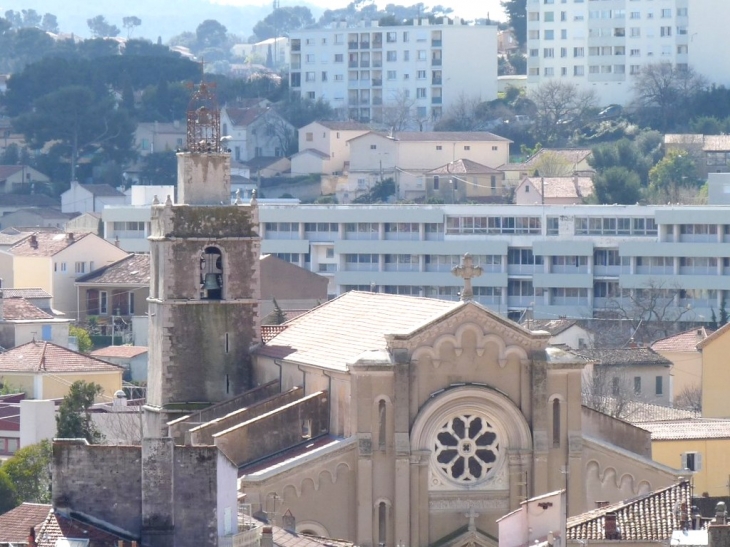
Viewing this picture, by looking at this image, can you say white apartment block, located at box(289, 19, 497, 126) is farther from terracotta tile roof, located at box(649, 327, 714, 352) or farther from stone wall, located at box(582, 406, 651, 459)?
stone wall, located at box(582, 406, 651, 459)

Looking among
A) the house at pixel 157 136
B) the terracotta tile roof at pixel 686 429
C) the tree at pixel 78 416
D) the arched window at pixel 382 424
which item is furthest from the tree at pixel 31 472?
the house at pixel 157 136

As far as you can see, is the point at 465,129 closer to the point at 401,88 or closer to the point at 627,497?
the point at 401,88

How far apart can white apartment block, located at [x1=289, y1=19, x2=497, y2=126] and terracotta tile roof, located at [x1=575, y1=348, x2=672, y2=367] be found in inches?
3328

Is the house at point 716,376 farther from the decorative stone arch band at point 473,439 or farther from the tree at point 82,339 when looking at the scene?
the tree at point 82,339

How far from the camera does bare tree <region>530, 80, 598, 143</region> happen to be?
152625 mm

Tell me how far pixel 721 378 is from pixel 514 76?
108 metres

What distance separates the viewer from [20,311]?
83.4 meters

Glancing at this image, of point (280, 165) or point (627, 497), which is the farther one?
point (280, 165)

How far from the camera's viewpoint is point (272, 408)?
5172 cm

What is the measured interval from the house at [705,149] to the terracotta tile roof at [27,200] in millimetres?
29216

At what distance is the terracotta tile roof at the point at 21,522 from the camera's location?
38.1 m

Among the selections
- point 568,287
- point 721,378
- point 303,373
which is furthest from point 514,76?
point 303,373

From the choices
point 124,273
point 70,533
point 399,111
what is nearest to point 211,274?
point 70,533

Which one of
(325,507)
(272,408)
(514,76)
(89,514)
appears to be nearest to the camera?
(89,514)
